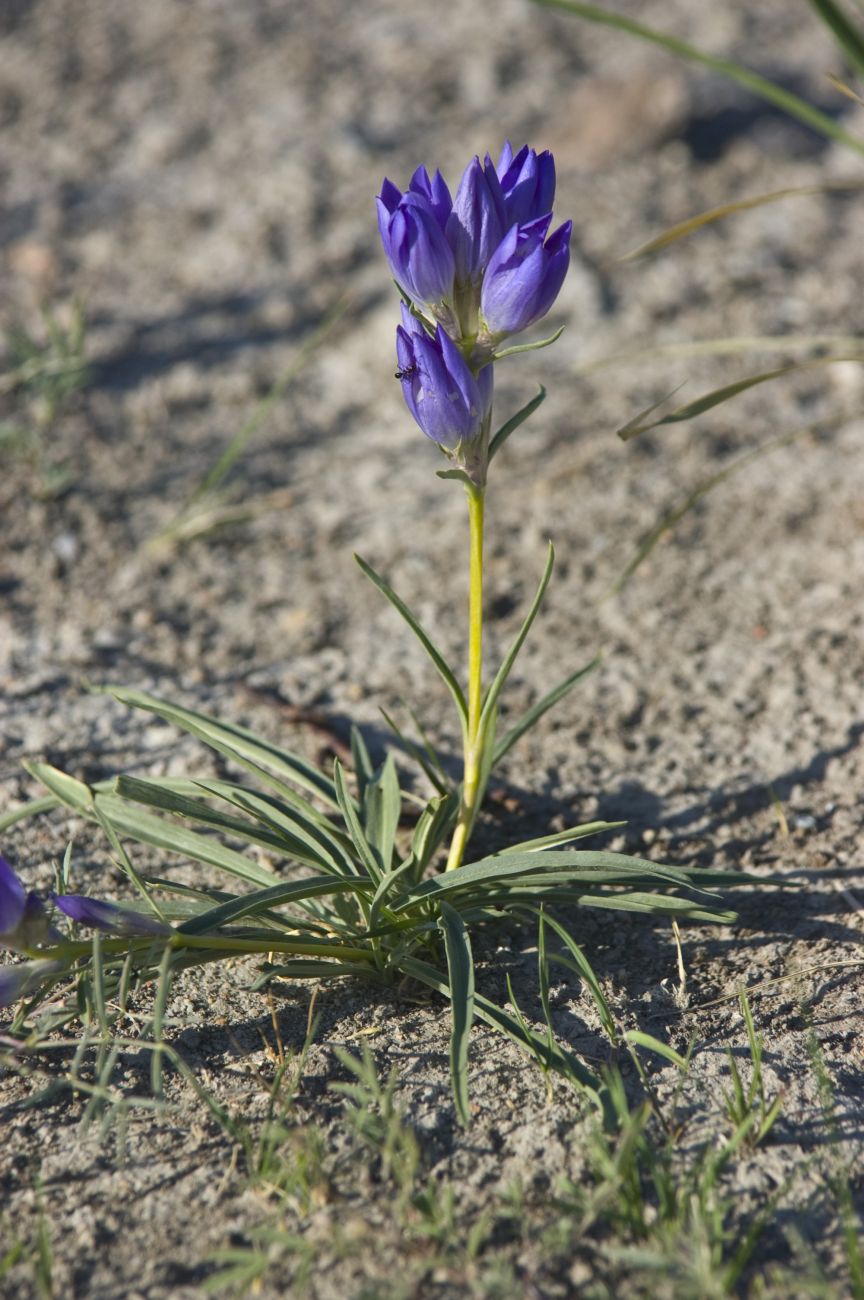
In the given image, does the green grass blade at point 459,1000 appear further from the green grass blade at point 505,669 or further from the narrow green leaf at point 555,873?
the green grass blade at point 505,669

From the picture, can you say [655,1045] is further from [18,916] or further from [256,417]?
[256,417]

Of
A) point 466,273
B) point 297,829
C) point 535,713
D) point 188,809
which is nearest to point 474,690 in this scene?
point 535,713

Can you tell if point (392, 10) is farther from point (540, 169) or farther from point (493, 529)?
point (540, 169)

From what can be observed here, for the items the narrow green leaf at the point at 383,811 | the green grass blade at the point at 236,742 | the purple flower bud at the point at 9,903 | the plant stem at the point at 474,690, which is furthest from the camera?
the green grass blade at the point at 236,742

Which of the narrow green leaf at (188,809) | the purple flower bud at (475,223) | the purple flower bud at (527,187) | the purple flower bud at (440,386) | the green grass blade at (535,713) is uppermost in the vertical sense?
the purple flower bud at (527,187)

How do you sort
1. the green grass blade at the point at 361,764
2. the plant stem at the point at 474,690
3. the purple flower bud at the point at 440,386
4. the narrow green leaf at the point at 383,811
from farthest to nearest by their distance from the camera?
the green grass blade at the point at 361,764 → the narrow green leaf at the point at 383,811 → the plant stem at the point at 474,690 → the purple flower bud at the point at 440,386

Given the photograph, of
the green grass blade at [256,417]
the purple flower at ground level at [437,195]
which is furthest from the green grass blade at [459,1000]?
the green grass blade at [256,417]

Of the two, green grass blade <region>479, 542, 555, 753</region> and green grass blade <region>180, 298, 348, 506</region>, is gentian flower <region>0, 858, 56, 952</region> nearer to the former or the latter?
green grass blade <region>479, 542, 555, 753</region>
